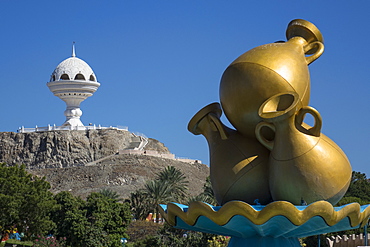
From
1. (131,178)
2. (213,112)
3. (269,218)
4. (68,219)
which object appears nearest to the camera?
(269,218)

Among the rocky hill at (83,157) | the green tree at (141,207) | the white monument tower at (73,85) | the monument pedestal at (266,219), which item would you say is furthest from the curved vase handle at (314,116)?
the white monument tower at (73,85)

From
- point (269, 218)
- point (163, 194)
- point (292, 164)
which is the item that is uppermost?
point (163, 194)

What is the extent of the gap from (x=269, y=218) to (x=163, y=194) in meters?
43.7

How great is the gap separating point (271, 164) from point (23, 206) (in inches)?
1064

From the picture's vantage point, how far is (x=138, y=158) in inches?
3831

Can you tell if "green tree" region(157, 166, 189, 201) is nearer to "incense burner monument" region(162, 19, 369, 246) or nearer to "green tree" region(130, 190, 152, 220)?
"green tree" region(130, 190, 152, 220)

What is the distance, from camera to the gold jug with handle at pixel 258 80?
64.3ft

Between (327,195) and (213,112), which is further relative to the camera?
(213,112)

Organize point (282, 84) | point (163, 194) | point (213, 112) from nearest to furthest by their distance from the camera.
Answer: point (282, 84) → point (213, 112) → point (163, 194)

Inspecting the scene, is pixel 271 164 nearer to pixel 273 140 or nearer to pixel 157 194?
pixel 273 140

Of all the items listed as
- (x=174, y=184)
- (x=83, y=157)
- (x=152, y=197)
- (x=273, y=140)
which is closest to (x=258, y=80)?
(x=273, y=140)

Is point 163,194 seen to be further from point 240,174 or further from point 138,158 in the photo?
point 240,174

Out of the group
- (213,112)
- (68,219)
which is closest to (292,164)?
(213,112)

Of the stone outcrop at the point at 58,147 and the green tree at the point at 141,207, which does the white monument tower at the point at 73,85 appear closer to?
the stone outcrop at the point at 58,147
